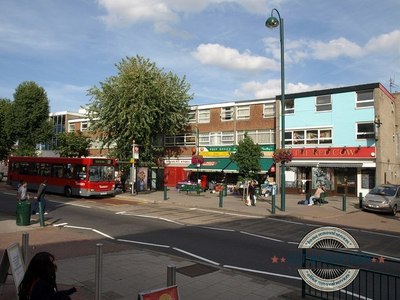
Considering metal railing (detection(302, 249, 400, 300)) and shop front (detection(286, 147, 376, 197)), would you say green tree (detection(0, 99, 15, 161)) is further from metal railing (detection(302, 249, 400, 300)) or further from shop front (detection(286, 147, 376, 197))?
metal railing (detection(302, 249, 400, 300))

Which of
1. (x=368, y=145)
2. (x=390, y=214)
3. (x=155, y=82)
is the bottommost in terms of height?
(x=390, y=214)

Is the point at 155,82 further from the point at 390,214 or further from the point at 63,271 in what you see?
the point at 63,271

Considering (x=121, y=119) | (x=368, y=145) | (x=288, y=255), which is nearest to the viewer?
(x=288, y=255)

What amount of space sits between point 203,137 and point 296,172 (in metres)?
11.3

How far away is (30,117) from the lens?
48.1m

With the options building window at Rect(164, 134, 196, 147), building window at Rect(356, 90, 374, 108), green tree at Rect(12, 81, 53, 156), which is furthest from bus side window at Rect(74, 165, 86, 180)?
green tree at Rect(12, 81, 53, 156)

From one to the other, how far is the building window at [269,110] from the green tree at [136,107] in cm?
792

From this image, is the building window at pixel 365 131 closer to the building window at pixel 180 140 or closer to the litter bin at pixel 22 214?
the building window at pixel 180 140

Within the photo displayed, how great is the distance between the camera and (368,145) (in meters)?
30.9

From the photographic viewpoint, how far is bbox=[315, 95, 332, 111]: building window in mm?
33250

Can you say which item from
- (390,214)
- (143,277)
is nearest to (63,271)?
(143,277)

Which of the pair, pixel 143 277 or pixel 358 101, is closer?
pixel 143 277

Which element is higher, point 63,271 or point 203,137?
point 203,137

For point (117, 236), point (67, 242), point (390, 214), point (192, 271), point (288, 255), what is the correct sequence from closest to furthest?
point (192, 271) → point (288, 255) → point (67, 242) → point (117, 236) → point (390, 214)
